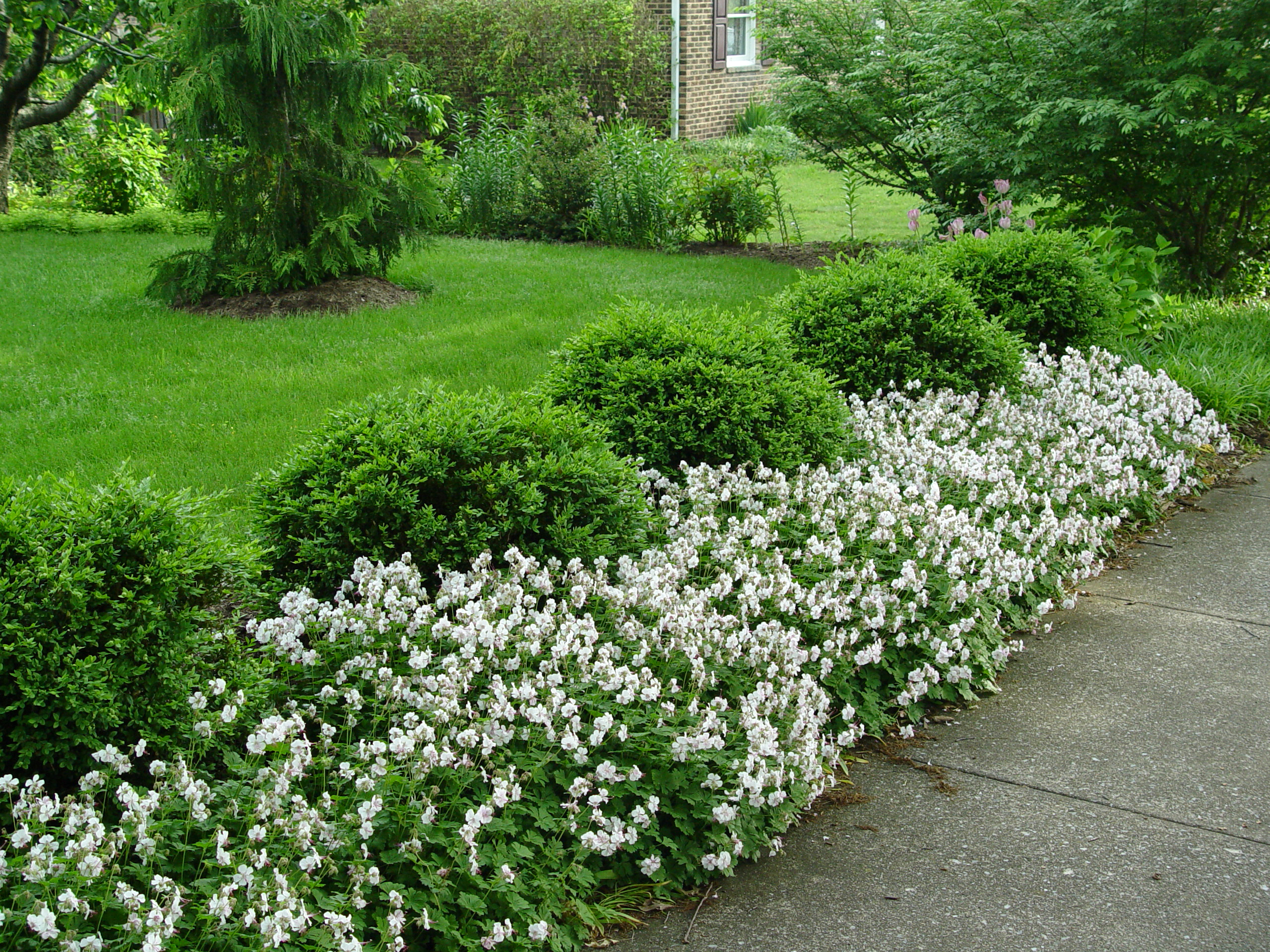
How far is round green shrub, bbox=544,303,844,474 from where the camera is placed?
475cm

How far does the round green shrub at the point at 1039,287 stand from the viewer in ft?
22.6

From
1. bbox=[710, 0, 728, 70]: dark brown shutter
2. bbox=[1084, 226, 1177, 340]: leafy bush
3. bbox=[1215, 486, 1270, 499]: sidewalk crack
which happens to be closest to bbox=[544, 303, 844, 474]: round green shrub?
bbox=[1215, 486, 1270, 499]: sidewalk crack

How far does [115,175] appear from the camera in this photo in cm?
1439

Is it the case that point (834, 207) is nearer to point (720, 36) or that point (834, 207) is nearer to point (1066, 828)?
point (720, 36)

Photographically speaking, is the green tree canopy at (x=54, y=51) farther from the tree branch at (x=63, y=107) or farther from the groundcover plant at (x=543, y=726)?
the groundcover plant at (x=543, y=726)

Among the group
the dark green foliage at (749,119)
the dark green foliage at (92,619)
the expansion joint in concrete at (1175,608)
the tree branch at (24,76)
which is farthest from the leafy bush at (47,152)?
the expansion joint in concrete at (1175,608)

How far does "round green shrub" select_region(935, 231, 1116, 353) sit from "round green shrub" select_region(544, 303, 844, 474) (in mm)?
2306

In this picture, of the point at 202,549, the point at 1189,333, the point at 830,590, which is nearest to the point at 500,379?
the point at 830,590

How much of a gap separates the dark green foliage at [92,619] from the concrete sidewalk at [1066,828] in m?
1.38

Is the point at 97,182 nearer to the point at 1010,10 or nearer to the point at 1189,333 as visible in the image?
the point at 1010,10

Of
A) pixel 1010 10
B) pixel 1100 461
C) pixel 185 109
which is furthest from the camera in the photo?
pixel 1010 10

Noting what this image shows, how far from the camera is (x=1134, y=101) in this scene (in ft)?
27.1

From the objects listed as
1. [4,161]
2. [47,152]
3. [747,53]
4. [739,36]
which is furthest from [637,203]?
[47,152]

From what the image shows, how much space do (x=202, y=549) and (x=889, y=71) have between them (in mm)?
9475
